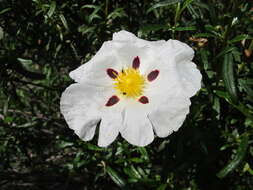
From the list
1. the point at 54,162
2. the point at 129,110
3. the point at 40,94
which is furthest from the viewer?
the point at 54,162

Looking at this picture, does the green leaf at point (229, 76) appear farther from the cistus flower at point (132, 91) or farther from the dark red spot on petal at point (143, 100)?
the dark red spot on petal at point (143, 100)

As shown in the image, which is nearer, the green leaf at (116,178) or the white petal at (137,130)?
the white petal at (137,130)

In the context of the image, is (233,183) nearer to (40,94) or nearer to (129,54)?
(129,54)

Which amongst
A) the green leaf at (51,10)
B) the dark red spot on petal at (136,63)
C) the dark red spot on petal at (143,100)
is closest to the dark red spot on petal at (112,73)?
the dark red spot on petal at (136,63)

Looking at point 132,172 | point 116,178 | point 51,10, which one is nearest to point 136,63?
point 51,10

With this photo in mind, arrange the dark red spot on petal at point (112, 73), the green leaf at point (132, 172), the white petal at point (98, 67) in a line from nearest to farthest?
the white petal at point (98, 67)
the dark red spot on petal at point (112, 73)
the green leaf at point (132, 172)

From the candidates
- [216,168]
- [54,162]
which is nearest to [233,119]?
[216,168]

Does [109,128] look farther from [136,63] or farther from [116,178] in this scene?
[116,178]

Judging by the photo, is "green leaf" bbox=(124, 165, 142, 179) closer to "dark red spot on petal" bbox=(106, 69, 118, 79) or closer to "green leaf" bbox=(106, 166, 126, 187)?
"green leaf" bbox=(106, 166, 126, 187)
